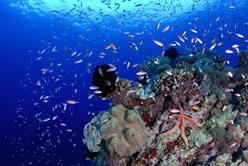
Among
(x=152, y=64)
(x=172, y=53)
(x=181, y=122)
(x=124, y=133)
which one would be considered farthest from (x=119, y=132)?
(x=172, y=53)

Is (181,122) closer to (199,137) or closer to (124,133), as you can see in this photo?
(199,137)

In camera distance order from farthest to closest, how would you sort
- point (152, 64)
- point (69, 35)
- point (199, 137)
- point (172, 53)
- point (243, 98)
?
point (69, 35), point (172, 53), point (152, 64), point (243, 98), point (199, 137)

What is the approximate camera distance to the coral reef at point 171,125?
28.5 ft

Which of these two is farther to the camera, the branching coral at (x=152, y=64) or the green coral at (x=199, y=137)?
the branching coral at (x=152, y=64)

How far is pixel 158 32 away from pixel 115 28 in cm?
675

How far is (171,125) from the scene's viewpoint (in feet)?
A: 29.1

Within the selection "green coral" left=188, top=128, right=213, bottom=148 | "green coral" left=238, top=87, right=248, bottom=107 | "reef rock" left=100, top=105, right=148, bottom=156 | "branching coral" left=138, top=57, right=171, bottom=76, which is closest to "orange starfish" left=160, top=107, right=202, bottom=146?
"green coral" left=188, top=128, right=213, bottom=148

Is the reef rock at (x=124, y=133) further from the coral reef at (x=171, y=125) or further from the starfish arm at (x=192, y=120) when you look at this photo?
the starfish arm at (x=192, y=120)

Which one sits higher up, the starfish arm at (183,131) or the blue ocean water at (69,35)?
the starfish arm at (183,131)

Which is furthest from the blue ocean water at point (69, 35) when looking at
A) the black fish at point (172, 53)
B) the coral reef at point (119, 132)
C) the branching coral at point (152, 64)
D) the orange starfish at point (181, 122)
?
the orange starfish at point (181, 122)

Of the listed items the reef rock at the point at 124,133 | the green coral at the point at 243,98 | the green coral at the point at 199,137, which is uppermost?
the green coral at the point at 243,98

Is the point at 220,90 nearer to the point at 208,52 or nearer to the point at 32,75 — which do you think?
the point at 208,52

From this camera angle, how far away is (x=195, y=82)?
9.21 m

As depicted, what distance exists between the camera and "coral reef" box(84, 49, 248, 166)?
869 centimetres
